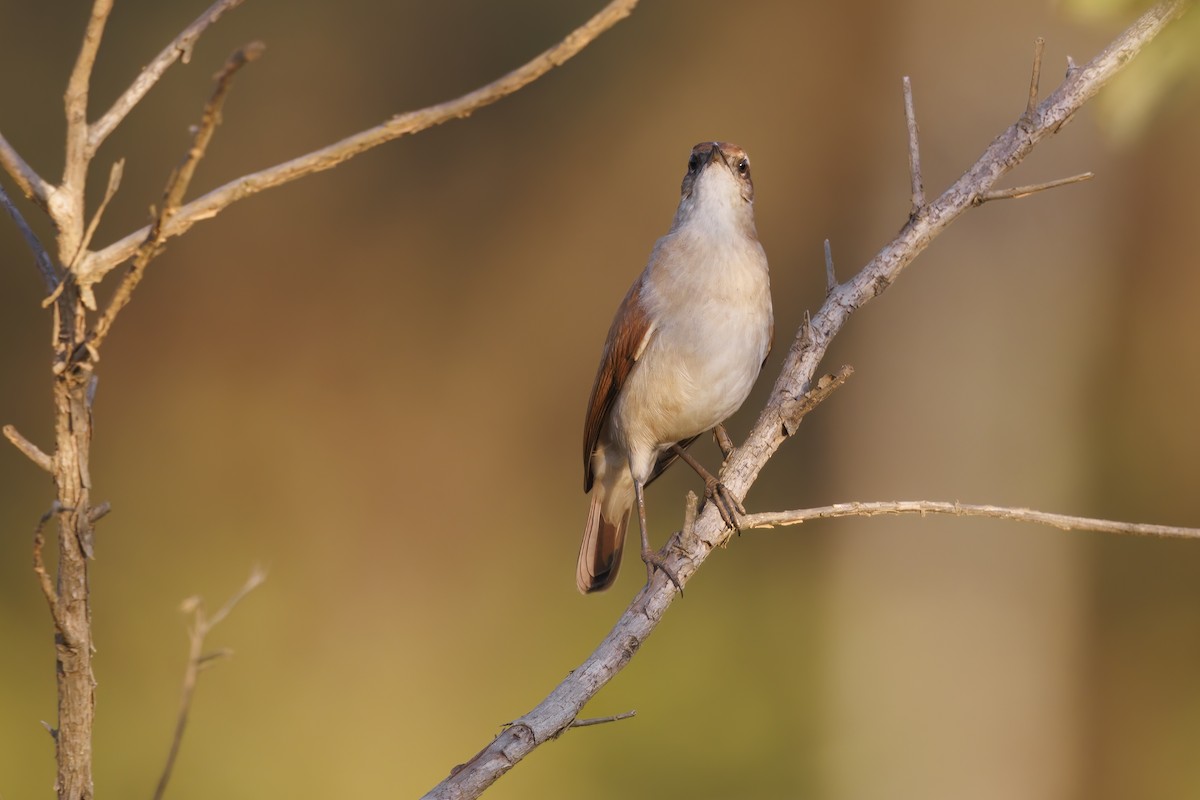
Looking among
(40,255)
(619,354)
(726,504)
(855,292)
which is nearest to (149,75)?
(40,255)

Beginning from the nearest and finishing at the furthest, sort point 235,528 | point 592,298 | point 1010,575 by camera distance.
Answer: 1. point 1010,575
2. point 235,528
3. point 592,298

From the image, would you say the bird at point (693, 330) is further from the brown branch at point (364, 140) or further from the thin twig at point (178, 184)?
the thin twig at point (178, 184)

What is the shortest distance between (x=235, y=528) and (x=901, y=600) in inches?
182

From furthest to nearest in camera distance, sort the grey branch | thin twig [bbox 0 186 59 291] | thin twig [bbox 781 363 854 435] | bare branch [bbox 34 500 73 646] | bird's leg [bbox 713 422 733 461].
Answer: bird's leg [bbox 713 422 733 461] < thin twig [bbox 781 363 854 435] < the grey branch < thin twig [bbox 0 186 59 291] < bare branch [bbox 34 500 73 646]

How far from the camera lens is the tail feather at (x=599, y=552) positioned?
4.29 metres

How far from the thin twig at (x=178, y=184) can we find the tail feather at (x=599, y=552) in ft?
9.30

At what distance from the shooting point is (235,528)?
8094mm

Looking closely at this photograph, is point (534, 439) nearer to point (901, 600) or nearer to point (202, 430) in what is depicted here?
point (202, 430)

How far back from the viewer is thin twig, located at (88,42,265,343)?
1.36 meters

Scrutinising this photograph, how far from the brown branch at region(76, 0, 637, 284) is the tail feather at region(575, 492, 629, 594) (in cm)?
282

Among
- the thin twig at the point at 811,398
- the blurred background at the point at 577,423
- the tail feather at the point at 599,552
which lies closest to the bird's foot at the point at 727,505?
the thin twig at the point at 811,398

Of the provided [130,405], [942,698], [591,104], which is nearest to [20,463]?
[130,405]

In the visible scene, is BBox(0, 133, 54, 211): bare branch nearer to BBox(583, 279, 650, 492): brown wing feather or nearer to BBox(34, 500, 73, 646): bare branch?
BBox(34, 500, 73, 646): bare branch

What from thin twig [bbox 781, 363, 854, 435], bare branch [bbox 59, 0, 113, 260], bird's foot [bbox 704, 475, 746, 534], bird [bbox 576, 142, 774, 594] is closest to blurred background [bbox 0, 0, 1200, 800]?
bird [bbox 576, 142, 774, 594]
